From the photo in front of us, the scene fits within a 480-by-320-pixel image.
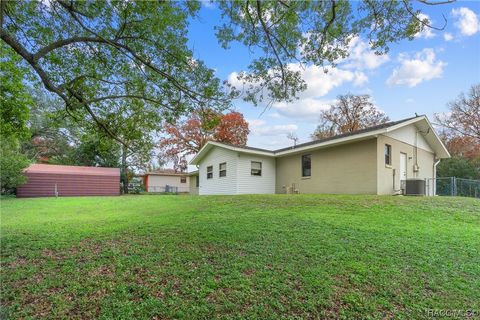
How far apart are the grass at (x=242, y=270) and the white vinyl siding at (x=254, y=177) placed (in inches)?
347

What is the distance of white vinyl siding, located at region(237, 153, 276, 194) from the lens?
15094mm

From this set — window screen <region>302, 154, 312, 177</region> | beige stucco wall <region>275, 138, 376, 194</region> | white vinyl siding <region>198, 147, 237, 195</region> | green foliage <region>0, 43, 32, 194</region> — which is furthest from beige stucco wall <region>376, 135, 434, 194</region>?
green foliage <region>0, 43, 32, 194</region>

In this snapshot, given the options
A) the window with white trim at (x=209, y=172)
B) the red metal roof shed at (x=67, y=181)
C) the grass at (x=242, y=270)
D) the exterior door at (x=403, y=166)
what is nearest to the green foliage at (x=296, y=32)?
the grass at (x=242, y=270)

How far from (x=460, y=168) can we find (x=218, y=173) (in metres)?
20.6

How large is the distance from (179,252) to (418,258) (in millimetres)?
3610

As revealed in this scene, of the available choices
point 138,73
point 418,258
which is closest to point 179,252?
point 418,258

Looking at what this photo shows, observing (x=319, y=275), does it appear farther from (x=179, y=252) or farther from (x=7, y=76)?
(x=7, y=76)

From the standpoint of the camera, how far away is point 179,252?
13.9ft

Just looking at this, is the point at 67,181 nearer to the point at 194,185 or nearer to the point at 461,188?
the point at 194,185

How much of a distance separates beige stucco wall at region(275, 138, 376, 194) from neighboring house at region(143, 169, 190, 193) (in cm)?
2129

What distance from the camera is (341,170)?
12.4 metres

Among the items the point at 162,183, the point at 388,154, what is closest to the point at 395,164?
the point at 388,154

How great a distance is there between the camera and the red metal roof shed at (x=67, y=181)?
64.7 feet

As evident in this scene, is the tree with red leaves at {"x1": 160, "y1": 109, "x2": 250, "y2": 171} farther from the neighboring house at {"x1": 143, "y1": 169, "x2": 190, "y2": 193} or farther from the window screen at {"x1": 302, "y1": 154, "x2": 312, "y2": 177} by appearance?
the window screen at {"x1": 302, "y1": 154, "x2": 312, "y2": 177}
